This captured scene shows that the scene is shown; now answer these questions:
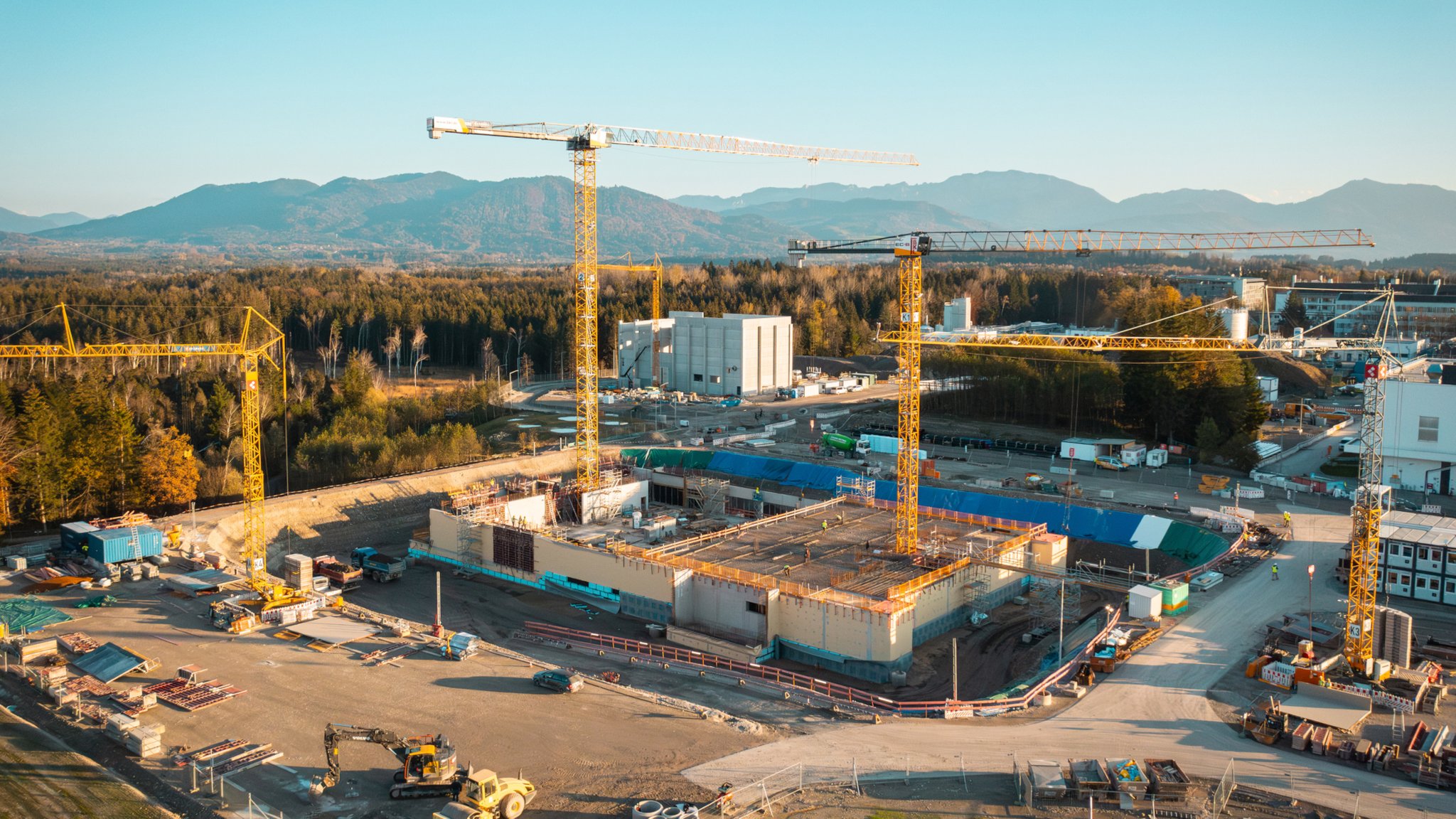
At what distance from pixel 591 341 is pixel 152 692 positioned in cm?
2440

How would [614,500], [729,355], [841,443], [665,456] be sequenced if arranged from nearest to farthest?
[614,500], [665,456], [841,443], [729,355]

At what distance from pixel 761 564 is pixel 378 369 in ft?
201

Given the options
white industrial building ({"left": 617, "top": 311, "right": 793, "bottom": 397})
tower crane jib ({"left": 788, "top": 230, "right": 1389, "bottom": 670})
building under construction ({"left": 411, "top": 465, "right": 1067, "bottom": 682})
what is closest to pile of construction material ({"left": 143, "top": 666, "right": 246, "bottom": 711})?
building under construction ({"left": 411, "top": 465, "right": 1067, "bottom": 682})

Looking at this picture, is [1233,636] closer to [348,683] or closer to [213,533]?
[348,683]

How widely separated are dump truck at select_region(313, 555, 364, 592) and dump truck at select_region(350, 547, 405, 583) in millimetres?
414

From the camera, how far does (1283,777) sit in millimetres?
19375

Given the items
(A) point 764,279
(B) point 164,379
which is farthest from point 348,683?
(A) point 764,279

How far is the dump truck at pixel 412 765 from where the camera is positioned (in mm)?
19016

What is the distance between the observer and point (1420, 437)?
44.2 meters

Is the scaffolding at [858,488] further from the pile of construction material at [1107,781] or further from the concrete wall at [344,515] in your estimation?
the pile of construction material at [1107,781]

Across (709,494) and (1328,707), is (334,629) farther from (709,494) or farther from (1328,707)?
(1328,707)

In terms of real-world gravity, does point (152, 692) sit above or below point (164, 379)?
below

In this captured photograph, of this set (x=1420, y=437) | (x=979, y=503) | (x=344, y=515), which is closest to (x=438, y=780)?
(x=344, y=515)

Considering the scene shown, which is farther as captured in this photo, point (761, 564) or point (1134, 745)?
point (761, 564)
